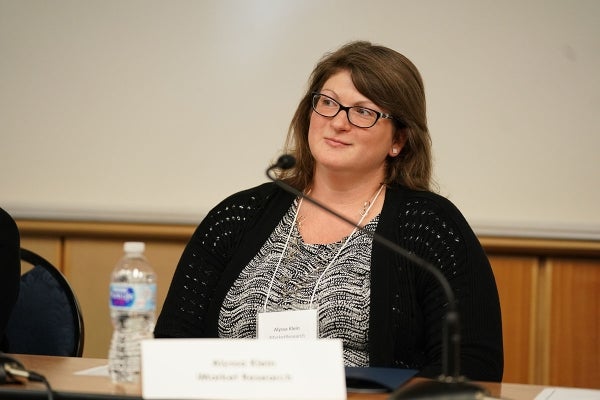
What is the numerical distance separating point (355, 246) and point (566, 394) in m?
0.80

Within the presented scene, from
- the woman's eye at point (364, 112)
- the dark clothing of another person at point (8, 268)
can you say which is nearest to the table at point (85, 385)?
the dark clothing of another person at point (8, 268)

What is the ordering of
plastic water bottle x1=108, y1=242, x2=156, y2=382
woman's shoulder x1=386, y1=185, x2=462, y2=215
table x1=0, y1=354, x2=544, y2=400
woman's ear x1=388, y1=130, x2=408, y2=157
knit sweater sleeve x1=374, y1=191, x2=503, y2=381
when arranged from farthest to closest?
woman's ear x1=388, y1=130, x2=408, y2=157, woman's shoulder x1=386, y1=185, x2=462, y2=215, knit sweater sleeve x1=374, y1=191, x2=503, y2=381, plastic water bottle x1=108, y1=242, x2=156, y2=382, table x1=0, y1=354, x2=544, y2=400

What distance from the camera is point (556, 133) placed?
10.9 feet

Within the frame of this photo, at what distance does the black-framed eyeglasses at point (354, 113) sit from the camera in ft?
7.95

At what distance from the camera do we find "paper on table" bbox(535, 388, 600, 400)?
1.66m

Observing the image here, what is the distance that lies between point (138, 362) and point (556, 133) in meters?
2.11

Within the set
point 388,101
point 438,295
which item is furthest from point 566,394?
point 388,101

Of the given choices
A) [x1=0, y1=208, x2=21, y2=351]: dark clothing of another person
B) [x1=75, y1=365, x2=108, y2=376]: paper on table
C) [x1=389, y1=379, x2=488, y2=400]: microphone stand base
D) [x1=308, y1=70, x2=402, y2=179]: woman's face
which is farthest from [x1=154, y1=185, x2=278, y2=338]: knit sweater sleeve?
[x1=389, y1=379, x2=488, y2=400]: microphone stand base

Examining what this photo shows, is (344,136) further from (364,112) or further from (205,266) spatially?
(205,266)

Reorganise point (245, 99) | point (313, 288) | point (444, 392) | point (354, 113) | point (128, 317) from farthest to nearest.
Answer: point (245, 99) < point (354, 113) < point (313, 288) < point (128, 317) < point (444, 392)

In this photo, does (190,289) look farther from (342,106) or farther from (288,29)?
(288,29)

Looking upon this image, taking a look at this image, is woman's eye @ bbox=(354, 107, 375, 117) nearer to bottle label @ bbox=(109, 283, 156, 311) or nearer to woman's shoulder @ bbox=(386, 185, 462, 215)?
woman's shoulder @ bbox=(386, 185, 462, 215)

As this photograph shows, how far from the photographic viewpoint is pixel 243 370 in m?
1.43

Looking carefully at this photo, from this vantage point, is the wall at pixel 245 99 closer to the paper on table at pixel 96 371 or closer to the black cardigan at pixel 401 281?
the black cardigan at pixel 401 281
